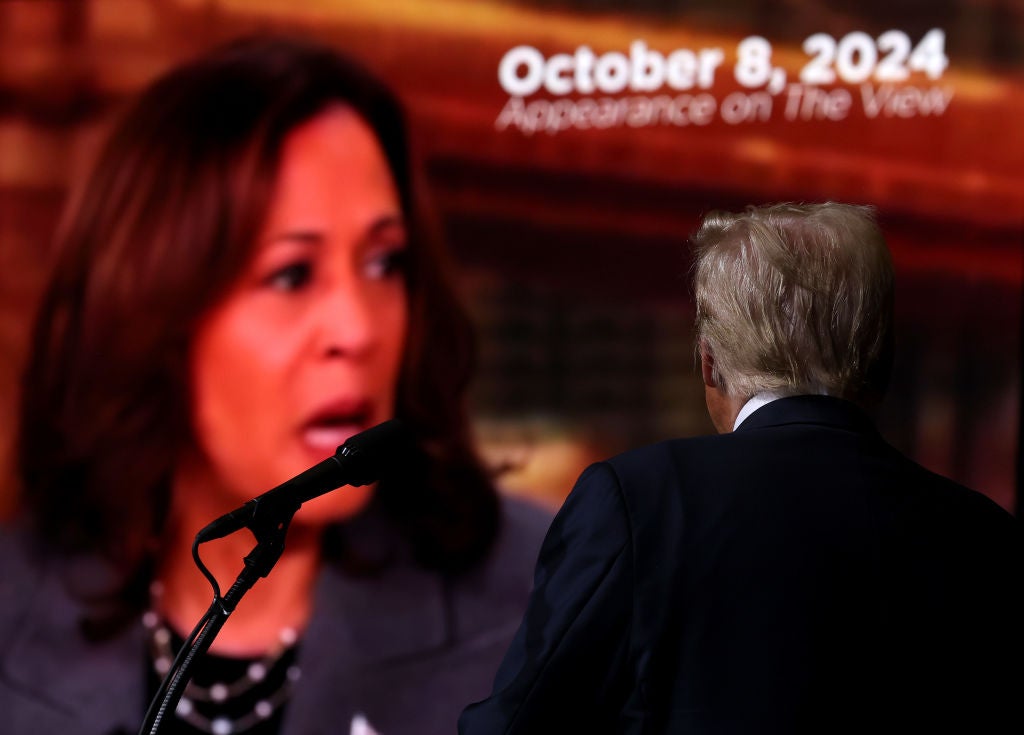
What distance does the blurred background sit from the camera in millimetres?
2166

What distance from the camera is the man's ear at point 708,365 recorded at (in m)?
1.05

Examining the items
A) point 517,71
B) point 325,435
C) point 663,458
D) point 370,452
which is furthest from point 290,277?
point 663,458

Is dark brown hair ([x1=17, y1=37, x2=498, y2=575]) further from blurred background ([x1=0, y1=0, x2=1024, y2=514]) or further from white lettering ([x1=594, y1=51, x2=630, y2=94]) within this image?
white lettering ([x1=594, y1=51, x2=630, y2=94])

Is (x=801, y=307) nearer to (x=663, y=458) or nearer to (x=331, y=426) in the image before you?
(x=663, y=458)

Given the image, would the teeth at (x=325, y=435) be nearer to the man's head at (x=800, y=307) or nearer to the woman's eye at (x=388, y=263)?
the woman's eye at (x=388, y=263)

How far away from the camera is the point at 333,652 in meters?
2.17

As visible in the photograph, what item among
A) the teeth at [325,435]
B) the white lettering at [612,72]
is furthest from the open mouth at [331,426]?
the white lettering at [612,72]

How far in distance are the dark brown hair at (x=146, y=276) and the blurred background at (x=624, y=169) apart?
0.06 m

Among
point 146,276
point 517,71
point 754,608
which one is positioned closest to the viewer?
point 754,608

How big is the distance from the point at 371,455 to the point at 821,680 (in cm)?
46

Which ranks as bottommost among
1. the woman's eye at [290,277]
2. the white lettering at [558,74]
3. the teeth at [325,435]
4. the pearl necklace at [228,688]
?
the pearl necklace at [228,688]

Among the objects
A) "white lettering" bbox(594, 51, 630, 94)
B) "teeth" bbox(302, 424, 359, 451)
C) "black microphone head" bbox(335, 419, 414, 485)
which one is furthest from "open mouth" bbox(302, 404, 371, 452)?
"black microphone head" bbox(335, 419, 414, 485)

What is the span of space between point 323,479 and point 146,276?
1227mm

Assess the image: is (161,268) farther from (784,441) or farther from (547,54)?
(784,441)
